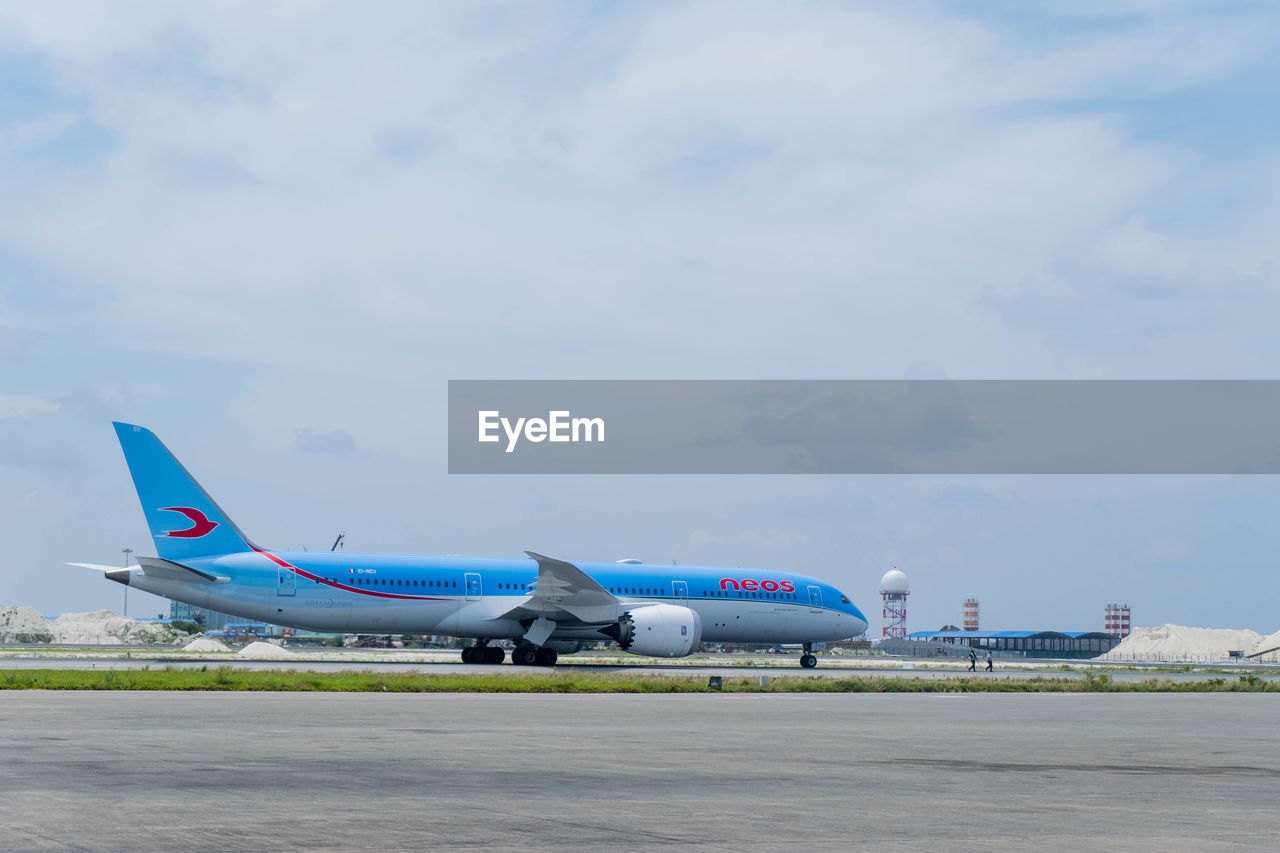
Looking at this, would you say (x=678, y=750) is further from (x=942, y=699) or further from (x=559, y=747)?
(x=942, y=699)

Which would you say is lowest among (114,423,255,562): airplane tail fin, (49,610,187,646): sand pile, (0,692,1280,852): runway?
(49,610,187,646): sand pile

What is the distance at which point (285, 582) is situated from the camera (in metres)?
46.6

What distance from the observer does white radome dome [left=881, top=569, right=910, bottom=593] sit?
160 metres

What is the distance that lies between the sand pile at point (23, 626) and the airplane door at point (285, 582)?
99882 millimetres

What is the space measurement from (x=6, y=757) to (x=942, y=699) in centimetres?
2417

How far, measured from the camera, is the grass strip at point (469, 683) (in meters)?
31.7

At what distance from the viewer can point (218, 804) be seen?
11.3 meters

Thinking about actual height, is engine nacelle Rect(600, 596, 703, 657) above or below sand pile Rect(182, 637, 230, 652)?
above

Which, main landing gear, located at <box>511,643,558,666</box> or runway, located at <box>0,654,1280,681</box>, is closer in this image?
runway, located at <box>0,654,1280,681</box>

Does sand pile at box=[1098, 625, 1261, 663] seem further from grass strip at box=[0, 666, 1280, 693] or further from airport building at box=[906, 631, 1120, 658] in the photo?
grass strip at box=[0, 666, 1280, 693]

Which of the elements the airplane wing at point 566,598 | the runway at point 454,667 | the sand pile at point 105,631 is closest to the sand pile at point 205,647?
the runway at point 454,667

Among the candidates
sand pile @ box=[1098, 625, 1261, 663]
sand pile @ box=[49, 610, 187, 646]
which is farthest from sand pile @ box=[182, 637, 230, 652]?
sand pile @ box=[1098, 625, 1261, 663]

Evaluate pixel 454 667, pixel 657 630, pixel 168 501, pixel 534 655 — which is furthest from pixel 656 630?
pixel 168 501

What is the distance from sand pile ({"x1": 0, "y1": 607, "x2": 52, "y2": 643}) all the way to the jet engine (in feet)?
342
